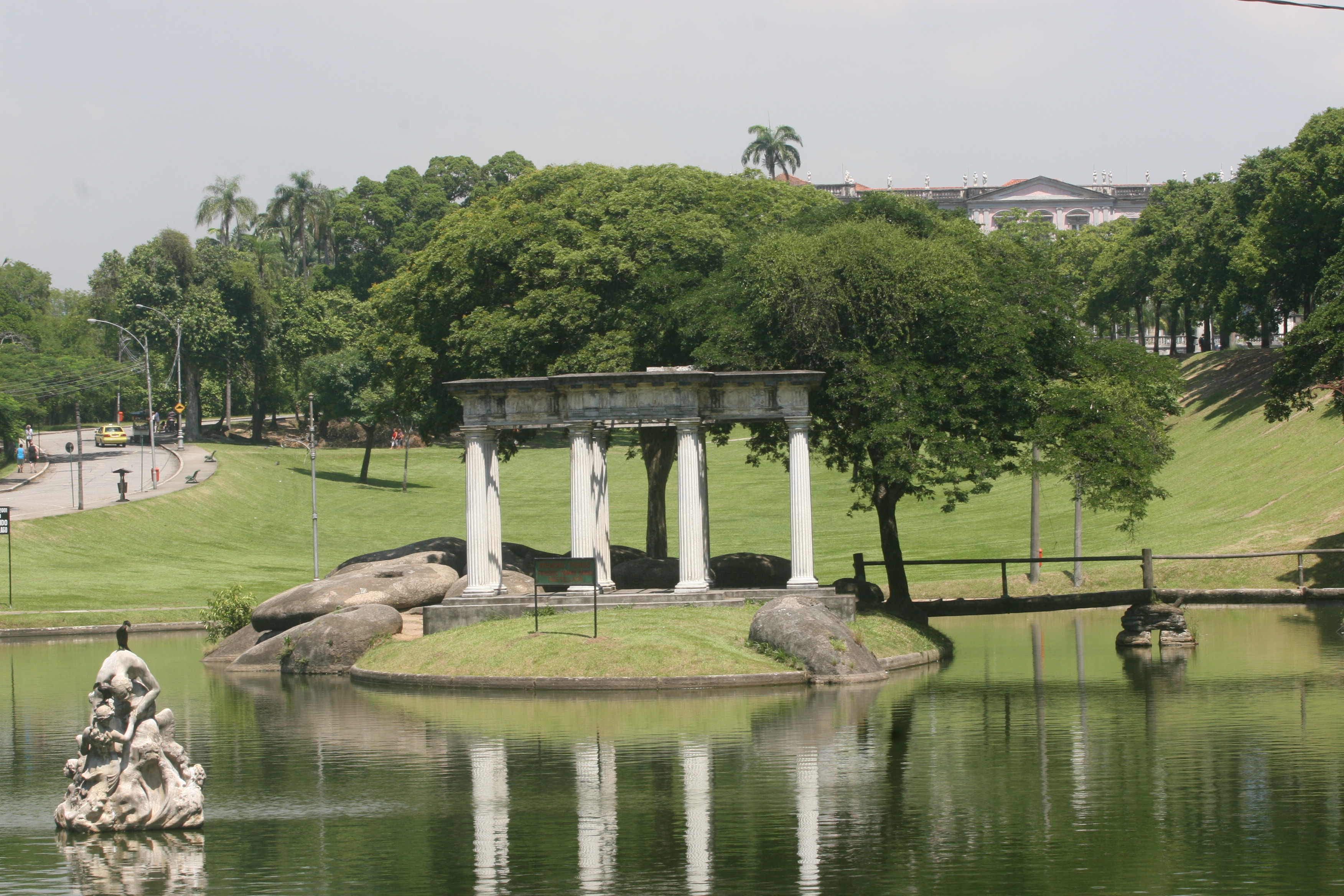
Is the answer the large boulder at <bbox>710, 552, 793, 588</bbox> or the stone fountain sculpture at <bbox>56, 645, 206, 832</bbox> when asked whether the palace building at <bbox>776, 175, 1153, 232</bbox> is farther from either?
the stone fountain sculpture at <bbox>56, 645, 206, 832</bbox>

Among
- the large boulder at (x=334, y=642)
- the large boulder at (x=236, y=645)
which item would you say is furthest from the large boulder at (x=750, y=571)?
the large boulder at (x=236, y=645)

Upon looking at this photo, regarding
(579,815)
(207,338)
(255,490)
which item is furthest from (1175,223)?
(579,815)

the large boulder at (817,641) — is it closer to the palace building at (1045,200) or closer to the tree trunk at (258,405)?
the tree trunk at (258,405)

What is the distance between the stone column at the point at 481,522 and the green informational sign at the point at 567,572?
14.8ft

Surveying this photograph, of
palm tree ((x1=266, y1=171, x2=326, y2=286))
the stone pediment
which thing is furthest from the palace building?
palm tree ((x1=266, y1=171, x2=326, y2=286))

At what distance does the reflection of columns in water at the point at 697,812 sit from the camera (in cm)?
1645

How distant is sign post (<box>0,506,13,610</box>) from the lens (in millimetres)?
61000

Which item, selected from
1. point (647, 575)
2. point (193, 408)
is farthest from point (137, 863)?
point (193, 408)

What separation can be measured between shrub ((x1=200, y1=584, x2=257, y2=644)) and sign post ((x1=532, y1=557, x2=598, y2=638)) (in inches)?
531

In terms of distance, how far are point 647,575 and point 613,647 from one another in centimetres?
1089

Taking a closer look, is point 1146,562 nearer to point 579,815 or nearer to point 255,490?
point 579,815

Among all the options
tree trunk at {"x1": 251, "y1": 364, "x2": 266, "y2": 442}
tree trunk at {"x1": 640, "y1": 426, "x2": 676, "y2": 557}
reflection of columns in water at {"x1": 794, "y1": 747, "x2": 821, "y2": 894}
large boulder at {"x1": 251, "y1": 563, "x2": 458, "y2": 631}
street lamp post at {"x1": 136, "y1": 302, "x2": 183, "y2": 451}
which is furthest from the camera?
tree trunk at {"x1": 251, "y1": 364, "x2": 266, "y2": 442}

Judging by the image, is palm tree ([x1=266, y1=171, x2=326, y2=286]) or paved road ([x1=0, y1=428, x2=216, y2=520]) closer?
paved road ([x1=0, y1=428, x2=216, y2=520])

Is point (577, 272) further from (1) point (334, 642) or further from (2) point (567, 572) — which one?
(1) point (334, 642)
